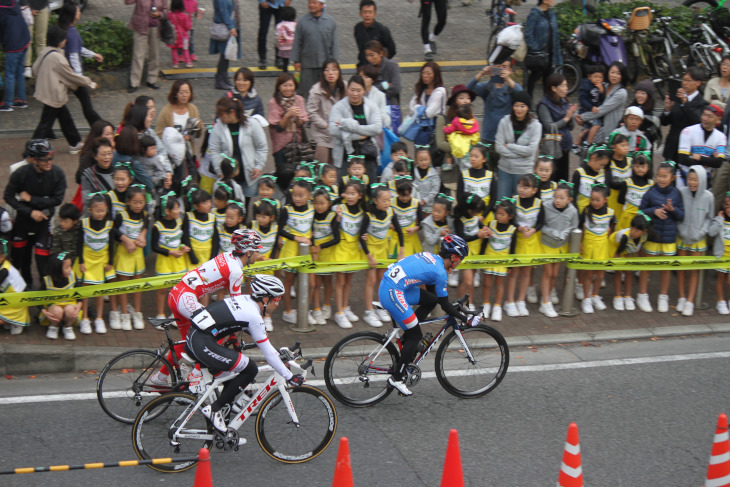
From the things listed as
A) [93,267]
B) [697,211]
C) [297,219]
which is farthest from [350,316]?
[697,211]

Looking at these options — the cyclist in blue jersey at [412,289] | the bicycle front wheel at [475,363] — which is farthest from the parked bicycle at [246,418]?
the bicycle front wheel at [475,363]

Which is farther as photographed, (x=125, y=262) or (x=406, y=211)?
(x=406, y=211)

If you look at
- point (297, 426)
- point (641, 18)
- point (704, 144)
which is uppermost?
point (641, 18)

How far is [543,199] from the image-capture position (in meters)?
10.5

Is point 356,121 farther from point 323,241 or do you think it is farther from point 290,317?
point 290,317

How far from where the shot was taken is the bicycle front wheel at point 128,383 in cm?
767

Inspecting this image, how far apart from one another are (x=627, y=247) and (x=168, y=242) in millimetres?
5379

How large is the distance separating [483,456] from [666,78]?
10.8 metres

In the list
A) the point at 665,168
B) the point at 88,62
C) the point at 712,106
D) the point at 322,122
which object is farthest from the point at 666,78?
the point at 88,62

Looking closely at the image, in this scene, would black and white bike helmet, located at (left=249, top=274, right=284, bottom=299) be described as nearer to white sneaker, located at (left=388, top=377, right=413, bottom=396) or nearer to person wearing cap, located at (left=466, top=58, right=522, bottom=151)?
white sneaker, located at (left=388, top=377, right=413, bottom=396)

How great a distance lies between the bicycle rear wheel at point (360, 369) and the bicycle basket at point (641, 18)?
9541 millimetres

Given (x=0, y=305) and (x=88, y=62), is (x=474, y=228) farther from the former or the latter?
(x=88, y=62)

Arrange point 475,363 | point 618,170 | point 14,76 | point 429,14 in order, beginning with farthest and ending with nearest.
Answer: point 429,14, point 14,76, point 618,170, point 475,363

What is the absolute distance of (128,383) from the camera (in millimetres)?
7777
